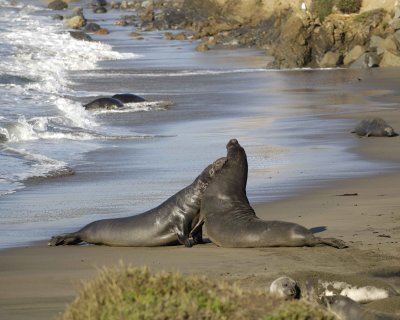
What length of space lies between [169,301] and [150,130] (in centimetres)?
1637

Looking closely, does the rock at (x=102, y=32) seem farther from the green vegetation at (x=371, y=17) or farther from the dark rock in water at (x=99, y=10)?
the green vegetation at (x=371, y=17)

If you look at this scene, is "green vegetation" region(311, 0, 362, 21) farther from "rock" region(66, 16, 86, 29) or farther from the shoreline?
the shoreline

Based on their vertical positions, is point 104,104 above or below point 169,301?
below

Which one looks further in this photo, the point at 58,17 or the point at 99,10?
the point at 99,10

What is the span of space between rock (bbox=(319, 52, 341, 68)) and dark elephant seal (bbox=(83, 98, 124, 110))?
10.9 m

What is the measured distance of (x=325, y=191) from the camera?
12977 mm

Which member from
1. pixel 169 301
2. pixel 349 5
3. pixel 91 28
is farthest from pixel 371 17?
pixel 169 301

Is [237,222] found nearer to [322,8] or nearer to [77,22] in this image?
[322,8]

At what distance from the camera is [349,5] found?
38719mm

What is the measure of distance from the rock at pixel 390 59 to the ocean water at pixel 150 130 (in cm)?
126

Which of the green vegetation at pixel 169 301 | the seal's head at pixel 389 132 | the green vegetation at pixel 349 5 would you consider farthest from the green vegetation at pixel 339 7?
the green vegetation at pixel 169 301

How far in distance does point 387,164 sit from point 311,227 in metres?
4.89

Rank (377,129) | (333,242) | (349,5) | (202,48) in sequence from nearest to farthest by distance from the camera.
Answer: (333,242), (377,129), (349,5), (202,48)

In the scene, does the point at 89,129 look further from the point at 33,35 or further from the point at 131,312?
the point at 33,35
